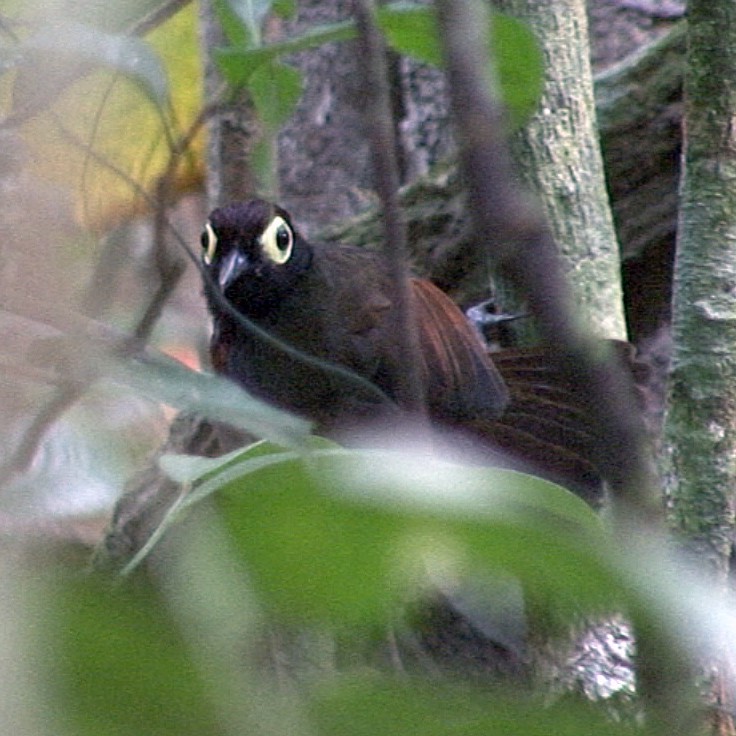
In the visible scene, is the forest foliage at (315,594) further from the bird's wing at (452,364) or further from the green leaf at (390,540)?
Result: the bird's wing at (452,364)

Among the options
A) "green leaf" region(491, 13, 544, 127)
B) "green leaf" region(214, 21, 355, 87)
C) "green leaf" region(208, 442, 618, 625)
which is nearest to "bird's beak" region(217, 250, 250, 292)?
"green leaf" region(214, 21, 355, 87)

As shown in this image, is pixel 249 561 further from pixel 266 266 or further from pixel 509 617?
pixel 266 266

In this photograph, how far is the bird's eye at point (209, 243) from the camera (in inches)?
97.8

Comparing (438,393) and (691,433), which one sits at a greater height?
(691,433)

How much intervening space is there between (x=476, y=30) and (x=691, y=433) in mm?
980

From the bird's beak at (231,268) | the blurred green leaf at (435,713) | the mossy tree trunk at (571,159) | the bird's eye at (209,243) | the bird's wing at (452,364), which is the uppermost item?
the blurred green leaf at (435,713)

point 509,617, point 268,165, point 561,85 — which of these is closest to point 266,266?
point 268,165

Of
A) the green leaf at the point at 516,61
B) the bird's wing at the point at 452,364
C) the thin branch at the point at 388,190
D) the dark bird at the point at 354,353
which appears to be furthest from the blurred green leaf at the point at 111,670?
the bird's wing at the point at 452,364

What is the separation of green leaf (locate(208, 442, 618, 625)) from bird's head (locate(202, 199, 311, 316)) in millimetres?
2005

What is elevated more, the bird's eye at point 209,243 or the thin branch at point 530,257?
the thin branch at point 530,257

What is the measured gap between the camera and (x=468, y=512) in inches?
14.2

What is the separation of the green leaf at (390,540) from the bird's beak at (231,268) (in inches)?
83.4

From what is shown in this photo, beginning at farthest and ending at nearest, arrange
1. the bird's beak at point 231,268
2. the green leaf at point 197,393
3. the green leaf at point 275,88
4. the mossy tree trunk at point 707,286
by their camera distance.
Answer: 1. the bird's beak at point 231,268
2. the green leaf at point 275,88
3. the mossy tree trunk at point 707,286
4. the green leaf at point 197,393

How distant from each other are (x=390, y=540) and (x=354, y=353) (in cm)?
214
